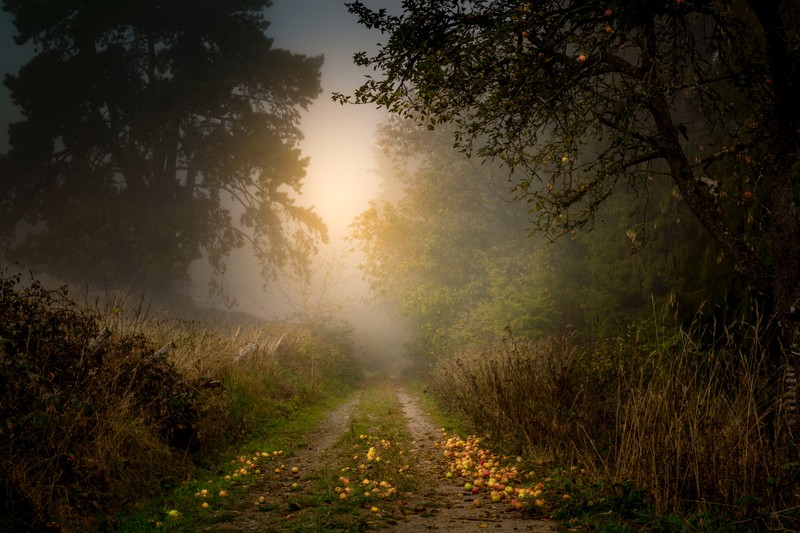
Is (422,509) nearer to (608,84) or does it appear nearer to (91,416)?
(91,416)

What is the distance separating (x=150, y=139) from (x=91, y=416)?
24517 mm

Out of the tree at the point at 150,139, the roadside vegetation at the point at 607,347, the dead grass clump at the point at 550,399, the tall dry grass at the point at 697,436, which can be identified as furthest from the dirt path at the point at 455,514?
the tree at the point at 150,139

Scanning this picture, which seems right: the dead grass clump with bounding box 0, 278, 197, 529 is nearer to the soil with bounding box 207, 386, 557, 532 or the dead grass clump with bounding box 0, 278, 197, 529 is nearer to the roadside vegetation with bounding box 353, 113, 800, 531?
the soil with bounding box 207, 386, 557, 532

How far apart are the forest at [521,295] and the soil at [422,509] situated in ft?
0.41

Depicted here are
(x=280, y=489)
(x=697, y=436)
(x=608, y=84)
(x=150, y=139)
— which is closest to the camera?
(x=697, y=436)

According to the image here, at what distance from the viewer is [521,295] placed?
18.2 m

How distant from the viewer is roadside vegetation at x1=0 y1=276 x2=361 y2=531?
13.2 ft

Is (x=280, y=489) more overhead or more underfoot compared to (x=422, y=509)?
more underfoot

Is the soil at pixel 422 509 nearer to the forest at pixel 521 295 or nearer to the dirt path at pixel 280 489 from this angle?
the dirt path at pixel 280 489

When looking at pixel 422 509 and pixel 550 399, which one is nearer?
pixel 422 509

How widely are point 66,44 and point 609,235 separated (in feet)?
97.0

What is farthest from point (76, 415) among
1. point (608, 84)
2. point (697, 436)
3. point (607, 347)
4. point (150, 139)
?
point (150, 139)

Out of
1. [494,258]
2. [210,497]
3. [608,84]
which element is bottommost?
[210,497]

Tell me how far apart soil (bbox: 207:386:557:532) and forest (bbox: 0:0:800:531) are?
12cm
